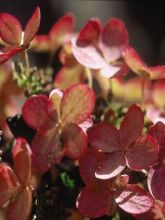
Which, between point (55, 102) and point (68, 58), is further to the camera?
point (68, 58)

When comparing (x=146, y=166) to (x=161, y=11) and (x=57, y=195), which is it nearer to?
(x=57, y=195)

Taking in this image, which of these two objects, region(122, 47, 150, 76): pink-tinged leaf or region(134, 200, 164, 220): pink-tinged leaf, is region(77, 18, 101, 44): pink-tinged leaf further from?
region(134, 200, 164, 220): pink-tinged leaf

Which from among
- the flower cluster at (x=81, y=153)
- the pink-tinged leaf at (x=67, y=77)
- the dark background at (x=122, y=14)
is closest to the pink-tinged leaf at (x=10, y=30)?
the flower cluster at (x=81, y=153)

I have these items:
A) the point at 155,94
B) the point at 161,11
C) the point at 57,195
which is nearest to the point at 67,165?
the point at 57,195

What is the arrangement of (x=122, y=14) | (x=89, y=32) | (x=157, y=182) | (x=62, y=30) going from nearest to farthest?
(x=157, y=182) → (x=89, y=32) → (x=62, y=30) → (x=122, y=14)

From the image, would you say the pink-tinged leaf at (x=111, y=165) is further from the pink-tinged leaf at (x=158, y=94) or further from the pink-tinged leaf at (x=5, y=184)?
the pink-tinged leaf at (x=158, y=94)

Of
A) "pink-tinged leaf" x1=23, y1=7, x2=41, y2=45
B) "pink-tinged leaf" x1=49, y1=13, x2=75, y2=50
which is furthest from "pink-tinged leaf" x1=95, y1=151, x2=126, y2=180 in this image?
"pink-tinged leaf" x1=49, y1=13, x2=75, y2=50

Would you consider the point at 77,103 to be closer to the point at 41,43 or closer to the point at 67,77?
the point at 67,77

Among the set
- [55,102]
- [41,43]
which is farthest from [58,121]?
[41,43]
